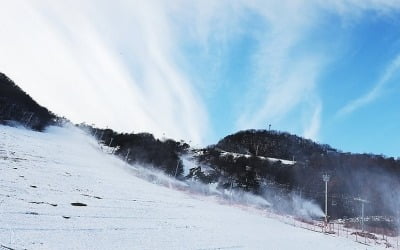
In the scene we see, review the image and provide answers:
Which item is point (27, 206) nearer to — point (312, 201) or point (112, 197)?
point (112, 197)

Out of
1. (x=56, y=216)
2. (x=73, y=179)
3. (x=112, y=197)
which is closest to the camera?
(x=56, y=216)

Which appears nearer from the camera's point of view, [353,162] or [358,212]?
[358,212]

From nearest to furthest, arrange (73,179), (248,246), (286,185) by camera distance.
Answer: (248,246) → (73,179) → (286,185)

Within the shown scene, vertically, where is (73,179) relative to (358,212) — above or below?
below

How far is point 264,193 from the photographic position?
79688 millimetres

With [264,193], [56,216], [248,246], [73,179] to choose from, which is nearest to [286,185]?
[264,193]

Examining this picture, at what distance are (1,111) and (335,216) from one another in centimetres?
7674

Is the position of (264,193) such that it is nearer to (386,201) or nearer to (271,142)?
(386,201)

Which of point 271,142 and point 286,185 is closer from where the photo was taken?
point 286,185

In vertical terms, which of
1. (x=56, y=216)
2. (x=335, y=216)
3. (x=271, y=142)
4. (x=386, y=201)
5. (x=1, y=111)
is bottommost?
(x=56, y=216)

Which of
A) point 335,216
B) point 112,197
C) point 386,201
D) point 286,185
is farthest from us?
point 286,185

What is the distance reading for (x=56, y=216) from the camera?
1442 centimetres

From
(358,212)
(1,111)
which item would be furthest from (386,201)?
(1,111)

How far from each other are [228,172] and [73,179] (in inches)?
2649
